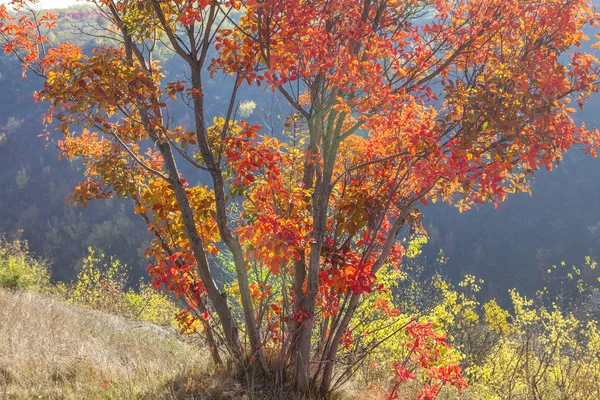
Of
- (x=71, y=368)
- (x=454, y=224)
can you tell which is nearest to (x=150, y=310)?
(x=71, y=368)

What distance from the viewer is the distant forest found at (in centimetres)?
3606

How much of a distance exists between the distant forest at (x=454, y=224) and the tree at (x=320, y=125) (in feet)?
106

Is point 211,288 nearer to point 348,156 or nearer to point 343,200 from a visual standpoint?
point 343,200

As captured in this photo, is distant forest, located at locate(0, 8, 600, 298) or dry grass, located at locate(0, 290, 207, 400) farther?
distant forest, located at locate(0, 8, 600, 298)

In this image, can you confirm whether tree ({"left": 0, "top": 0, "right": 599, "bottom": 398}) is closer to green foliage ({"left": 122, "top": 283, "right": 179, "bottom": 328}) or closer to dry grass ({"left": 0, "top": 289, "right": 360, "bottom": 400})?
dry grass ({"left": 0, "top": 289, "right": 360, "bottom": 400})

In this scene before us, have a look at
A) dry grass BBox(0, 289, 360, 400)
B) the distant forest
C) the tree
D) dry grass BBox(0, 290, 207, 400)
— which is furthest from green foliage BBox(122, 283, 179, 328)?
the distant forest

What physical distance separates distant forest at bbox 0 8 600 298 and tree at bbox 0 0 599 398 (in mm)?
32212

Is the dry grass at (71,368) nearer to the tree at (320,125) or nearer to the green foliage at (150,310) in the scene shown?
the tree at (320,125)

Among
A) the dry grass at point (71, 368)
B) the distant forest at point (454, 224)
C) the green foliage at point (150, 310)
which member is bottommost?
the dry grass at point (71, 368)

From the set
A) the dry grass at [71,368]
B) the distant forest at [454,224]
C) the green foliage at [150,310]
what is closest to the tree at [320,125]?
the dry grass at [71,368]

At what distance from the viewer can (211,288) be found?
3.31 m

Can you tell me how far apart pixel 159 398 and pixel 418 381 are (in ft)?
9.43

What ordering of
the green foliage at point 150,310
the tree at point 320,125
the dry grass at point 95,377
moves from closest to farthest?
the tree at point 320,125 < the dry grass at point 95,377 < the green foliage at point 150,310

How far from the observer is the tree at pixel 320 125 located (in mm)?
2525
